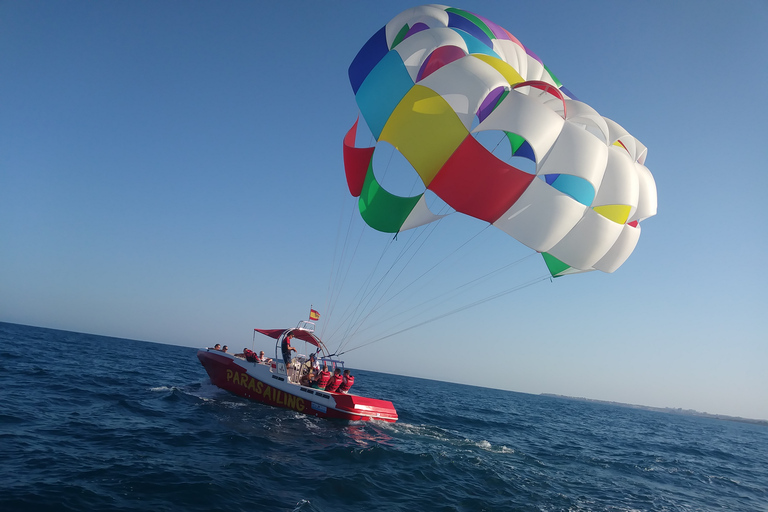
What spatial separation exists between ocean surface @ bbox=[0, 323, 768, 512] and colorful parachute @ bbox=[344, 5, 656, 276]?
562 centimetres

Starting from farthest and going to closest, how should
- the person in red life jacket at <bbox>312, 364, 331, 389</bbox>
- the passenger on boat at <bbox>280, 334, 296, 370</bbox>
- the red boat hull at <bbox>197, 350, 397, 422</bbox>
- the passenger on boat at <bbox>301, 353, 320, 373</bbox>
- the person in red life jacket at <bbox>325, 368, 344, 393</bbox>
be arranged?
the passenger on boat at <bbox>301, 353, 320, 373</bbox> < the passenger on boat at <bbox>280, 334, 296, 370</bbox> < the person in red life jacket at <bbox>325, 368, 344, 393</bbox> < the person in red life jacket at <bbox>312, 364, 331, 389</bbox> < the red boat hull at <bbox>197, 350, 397, 422</bbox>

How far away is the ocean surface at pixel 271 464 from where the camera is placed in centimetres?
627

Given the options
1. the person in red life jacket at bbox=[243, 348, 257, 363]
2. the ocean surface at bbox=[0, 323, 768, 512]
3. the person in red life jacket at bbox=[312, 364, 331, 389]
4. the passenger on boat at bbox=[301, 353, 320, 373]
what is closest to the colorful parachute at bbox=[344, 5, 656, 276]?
the ocean surface at bbox=[0, 323, 768, 512]

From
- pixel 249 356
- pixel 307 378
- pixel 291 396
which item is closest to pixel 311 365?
pixel 307 378

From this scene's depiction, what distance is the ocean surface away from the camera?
6.27m

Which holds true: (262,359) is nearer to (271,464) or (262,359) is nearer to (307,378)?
(307,378)

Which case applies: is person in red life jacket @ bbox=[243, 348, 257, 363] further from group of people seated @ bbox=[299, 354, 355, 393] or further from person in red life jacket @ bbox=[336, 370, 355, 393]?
person in red life jacket @ bbox=[336, 370, 355, 393]

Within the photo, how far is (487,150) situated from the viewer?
324 inches

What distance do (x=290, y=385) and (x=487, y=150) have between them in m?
9.87

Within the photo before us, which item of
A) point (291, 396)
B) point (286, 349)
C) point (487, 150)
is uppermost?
point (487, 150)

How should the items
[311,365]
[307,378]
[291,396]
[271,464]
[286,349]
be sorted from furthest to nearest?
[311,365] < [286,349] < [307,378] < [291,396] < [271,464]

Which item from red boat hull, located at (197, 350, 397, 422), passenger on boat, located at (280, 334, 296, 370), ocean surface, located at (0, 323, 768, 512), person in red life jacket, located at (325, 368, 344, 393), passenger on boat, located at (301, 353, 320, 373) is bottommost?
ocean surface, located at (0, 323, 768, 512)

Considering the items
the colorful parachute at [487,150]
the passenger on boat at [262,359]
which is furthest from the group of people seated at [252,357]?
the colorful parachute at [487,150]

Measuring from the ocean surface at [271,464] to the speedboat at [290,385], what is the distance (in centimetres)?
36
